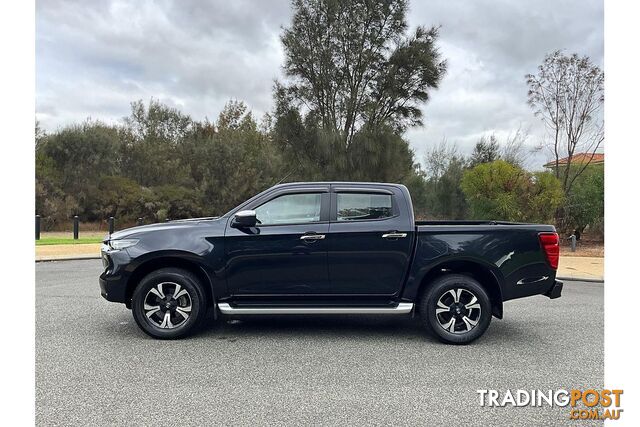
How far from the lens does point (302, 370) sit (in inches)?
185

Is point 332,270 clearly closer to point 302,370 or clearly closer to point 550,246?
point 302,370

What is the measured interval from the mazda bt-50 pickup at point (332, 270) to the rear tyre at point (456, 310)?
0.01m

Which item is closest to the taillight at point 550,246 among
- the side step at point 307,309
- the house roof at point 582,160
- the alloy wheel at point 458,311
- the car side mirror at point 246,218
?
the alloy wheel at point 458,311

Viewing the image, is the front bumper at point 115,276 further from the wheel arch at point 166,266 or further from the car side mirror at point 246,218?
the car side mirror at point 246,218

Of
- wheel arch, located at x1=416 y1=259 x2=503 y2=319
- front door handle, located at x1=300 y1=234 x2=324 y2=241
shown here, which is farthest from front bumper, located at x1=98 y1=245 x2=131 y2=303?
wheel arch, located at x1=416 y1=259 x2=503 y2=319

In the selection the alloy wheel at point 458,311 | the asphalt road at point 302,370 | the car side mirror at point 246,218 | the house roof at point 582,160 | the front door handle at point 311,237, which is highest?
the house roof at point 582,160

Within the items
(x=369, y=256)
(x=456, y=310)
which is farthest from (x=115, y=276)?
(x=456, y=310)

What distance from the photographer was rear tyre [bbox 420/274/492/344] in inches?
221

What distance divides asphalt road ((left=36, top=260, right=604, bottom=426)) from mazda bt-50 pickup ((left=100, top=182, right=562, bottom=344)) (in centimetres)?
38

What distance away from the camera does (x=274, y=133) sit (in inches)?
933

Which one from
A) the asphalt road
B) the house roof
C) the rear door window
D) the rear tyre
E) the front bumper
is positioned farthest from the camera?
the house roof

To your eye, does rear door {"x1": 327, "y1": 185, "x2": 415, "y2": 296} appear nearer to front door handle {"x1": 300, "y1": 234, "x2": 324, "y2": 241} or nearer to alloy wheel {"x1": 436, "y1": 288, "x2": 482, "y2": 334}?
front door handle {"x1": 300, "y1": 234, "x2": 324, "y2": 241}

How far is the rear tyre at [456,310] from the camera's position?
5625mm

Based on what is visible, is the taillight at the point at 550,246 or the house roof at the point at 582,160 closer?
the taillight at the point at 550,246
